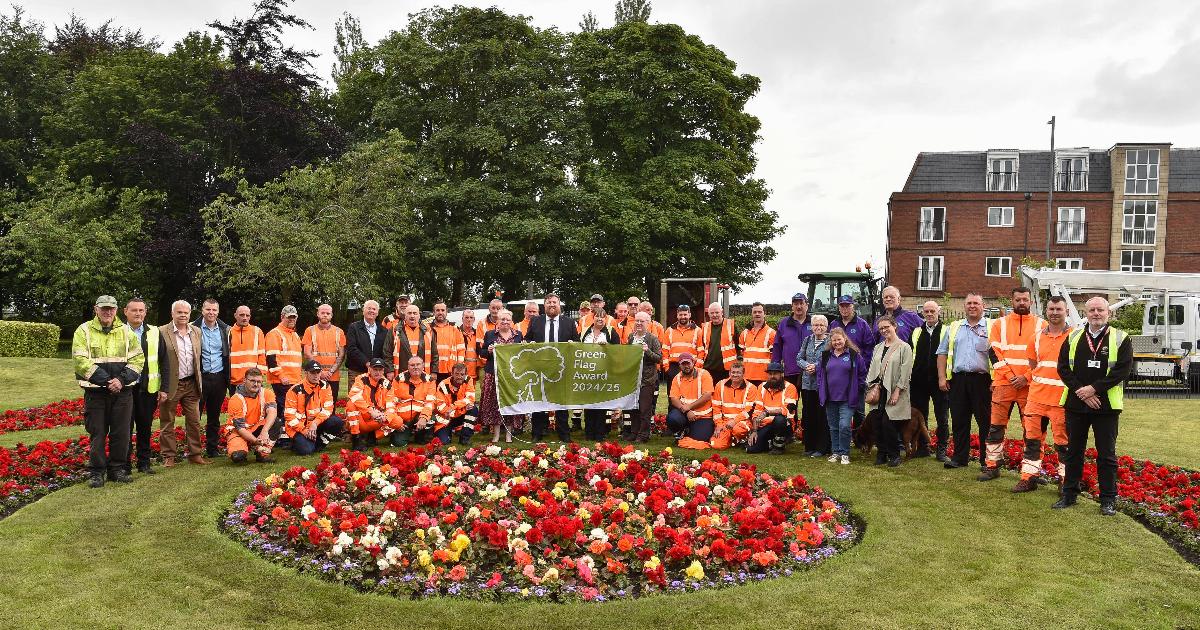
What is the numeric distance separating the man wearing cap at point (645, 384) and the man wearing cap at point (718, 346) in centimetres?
79

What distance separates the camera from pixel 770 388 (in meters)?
11.6

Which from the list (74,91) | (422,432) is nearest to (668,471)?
(422,432)

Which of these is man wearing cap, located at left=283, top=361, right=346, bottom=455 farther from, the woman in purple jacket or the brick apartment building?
the brick apartment building

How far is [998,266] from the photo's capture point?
49.8 meters

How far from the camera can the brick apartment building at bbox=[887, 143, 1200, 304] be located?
48.8 meters

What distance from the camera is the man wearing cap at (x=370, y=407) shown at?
38.0 ft

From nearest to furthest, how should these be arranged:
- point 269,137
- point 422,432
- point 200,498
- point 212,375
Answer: point 200,498
point 212,375
point 422,432
point 269,137

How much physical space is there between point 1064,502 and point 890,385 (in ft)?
8.48

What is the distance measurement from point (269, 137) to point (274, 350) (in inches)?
889

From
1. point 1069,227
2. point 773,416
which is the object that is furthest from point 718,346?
point 1069,227

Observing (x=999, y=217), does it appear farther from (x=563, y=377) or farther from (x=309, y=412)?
Answer: (x=309, y=412)

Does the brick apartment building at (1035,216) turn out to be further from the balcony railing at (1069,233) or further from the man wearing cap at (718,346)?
the man wearing cap at (718,346)

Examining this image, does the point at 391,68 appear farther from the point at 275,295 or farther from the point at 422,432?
the point at 422,432

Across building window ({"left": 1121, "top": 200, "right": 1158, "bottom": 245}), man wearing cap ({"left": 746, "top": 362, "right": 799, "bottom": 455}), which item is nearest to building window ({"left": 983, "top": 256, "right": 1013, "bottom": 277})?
building window ({"left": 1121, "top": 200, "right": 1158, "bottom": 245})
